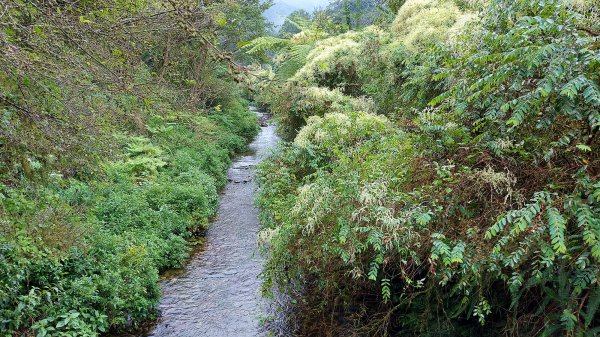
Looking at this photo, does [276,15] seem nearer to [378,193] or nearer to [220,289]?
[220,289]

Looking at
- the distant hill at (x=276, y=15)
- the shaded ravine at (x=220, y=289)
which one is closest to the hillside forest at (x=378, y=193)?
the shaded ravine at (x=220, y=289)

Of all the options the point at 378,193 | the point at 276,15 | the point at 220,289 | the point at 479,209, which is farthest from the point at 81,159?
the point at 276,15

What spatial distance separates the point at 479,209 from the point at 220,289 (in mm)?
4326

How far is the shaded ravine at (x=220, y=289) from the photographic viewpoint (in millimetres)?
5246

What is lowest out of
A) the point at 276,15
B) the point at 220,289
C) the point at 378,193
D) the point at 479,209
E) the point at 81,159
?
the point at 220,289

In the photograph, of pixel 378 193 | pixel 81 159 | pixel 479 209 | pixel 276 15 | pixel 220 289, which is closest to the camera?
pixel 479 209

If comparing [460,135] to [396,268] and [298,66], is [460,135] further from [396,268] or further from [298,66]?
[298,66]

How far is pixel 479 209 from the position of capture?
336cm

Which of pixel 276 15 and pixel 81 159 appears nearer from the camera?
pixel 81 159

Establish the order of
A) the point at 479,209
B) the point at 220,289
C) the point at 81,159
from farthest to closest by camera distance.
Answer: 1. the point at 220,289
2. the point at 81,159
3. the point at 479,209

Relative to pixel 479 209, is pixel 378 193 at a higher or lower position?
higher

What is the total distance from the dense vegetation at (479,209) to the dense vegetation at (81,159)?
1.63 meters

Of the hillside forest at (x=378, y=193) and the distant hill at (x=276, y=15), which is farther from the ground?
the distant hill at (x=276, y=15)

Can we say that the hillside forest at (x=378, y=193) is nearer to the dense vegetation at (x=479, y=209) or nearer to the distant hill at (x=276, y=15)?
the dense vegetation at (x=479, y=209)
